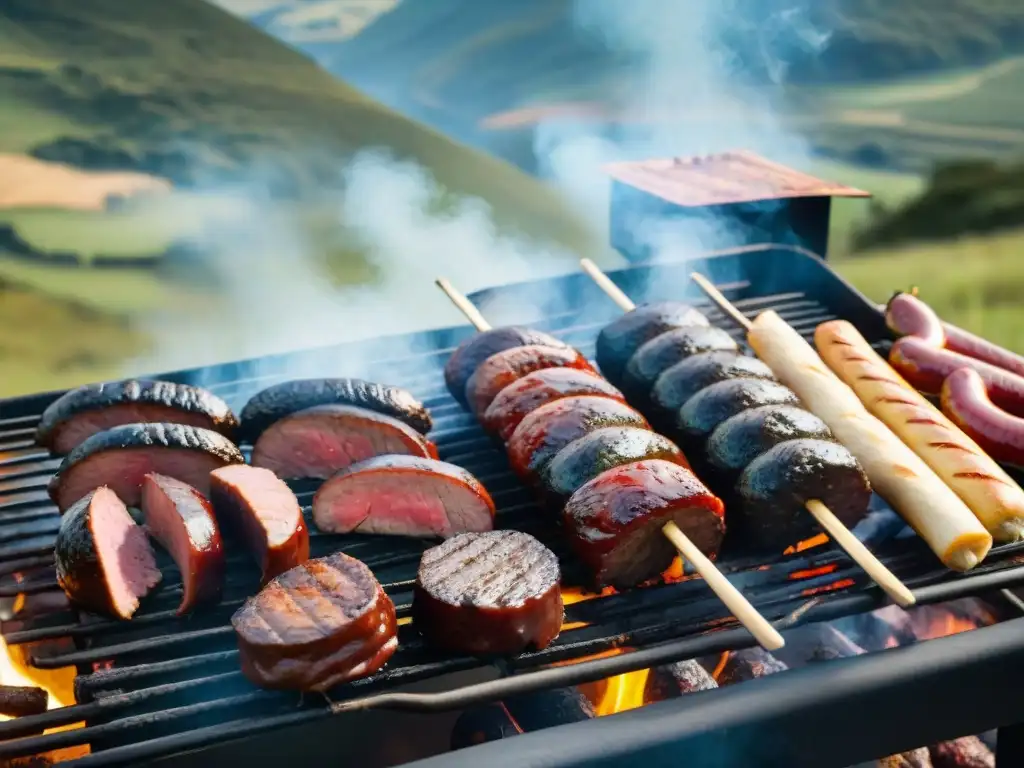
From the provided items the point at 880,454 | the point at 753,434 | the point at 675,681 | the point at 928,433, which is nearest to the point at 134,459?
the point at 675,681

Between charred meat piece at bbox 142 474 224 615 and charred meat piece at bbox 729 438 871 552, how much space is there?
1.67 meters

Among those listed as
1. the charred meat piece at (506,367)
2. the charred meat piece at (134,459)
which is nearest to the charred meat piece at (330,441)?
the charred meat piece at (134,459)

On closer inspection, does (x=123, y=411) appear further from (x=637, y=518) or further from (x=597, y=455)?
(x=637, y=518)

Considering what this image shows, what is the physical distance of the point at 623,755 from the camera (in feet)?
7.41

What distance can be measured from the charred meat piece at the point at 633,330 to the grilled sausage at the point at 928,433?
0.59 m

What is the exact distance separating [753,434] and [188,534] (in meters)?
1.83

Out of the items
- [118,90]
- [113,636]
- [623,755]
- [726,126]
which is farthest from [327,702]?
[726,126]

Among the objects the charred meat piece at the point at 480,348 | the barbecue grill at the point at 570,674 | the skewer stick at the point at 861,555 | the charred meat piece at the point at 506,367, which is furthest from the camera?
the charred meat piece at the point at 480,348

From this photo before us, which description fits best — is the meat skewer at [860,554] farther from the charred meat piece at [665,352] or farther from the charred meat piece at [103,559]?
the charred meat piece at [103,559]

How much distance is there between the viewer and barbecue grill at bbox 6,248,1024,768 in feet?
7.54

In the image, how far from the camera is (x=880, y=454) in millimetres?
3344

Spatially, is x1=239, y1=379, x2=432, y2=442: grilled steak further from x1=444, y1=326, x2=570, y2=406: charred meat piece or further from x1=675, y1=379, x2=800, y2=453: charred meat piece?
x1=675, y1=379, x2=800, y2=453: charred meat piece

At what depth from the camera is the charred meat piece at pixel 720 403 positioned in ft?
11.2

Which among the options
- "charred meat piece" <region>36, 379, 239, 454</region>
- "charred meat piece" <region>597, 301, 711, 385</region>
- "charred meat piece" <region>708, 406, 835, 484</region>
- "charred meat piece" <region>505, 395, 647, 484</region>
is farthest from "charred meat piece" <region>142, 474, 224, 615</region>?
Result: "charred meat piece" <region>597, 301, 711, 385</region>
